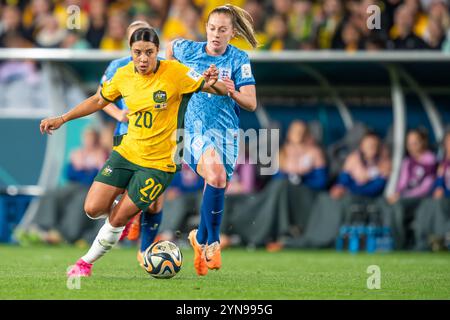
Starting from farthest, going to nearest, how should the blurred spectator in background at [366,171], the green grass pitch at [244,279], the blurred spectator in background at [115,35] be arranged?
the blurred spectator in background at [115,35]
the blurred spectator in background at [366,171]
the green grass pitch at [244,279]

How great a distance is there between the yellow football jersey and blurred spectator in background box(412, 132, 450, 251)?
6232 mm

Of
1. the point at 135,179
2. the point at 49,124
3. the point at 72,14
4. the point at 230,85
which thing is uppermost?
the point at 72,14

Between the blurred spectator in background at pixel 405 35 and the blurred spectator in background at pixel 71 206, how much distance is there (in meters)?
4.47

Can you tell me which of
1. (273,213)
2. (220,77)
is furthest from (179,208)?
(220,77)

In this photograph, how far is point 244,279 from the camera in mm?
8492

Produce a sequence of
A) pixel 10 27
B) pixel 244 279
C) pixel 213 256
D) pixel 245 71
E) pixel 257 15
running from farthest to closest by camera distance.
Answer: pixel 10 27, pixel 257 15, pixel 245 71, pixel 213 256, pixel 244 279

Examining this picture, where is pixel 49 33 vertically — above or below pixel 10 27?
below

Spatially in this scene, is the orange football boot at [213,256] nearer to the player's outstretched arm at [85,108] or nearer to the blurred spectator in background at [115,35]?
the player's outstretched arm at [85,108]

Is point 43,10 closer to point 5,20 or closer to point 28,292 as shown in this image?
point 5,20

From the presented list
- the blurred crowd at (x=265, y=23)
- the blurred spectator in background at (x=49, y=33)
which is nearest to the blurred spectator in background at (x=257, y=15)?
the blurred crowd at (x=265, y=23)

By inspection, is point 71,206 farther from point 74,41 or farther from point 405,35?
point 405,35

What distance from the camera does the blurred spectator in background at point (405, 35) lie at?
46.8ft

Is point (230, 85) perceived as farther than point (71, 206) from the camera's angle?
No

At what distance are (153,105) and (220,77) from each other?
1008 millimetres
